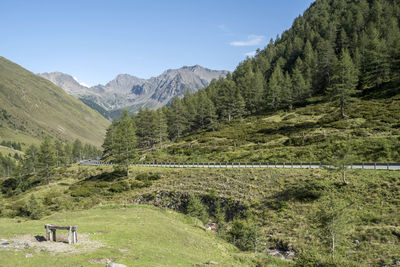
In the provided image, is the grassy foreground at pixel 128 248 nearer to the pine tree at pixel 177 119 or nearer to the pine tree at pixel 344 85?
the pine tree at pixel 344 85

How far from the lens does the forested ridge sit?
72750 millimetres

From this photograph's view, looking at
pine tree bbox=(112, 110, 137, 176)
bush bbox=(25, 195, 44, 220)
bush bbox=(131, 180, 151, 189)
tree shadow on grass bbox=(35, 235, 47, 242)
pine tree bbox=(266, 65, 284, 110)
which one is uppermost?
pine tree bbox=(266, 65, 284, 110)

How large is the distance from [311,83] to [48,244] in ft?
329

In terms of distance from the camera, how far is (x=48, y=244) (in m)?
14.1

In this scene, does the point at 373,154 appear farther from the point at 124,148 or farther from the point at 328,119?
the point at 124,148

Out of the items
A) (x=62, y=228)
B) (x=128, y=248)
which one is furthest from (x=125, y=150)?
(x=128, y=248)

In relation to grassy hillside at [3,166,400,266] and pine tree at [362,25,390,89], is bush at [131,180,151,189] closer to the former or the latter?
grassy hillside at [3,166,400,266]

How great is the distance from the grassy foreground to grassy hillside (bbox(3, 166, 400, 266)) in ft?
24.0

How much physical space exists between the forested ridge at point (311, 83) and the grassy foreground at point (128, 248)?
5006cm

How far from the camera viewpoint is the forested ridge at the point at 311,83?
72750 mm

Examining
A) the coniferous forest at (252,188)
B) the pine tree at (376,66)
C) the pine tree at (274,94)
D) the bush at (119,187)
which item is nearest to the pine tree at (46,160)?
the coniferous forest at (252,188)

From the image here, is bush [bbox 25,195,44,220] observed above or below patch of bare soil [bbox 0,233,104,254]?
below

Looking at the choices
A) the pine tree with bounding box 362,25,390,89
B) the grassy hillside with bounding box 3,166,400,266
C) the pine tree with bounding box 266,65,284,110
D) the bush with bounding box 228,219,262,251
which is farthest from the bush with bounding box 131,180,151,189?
the pine tree with bounding box 362,25,390,89

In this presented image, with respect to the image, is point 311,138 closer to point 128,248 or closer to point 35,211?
point 128,248
